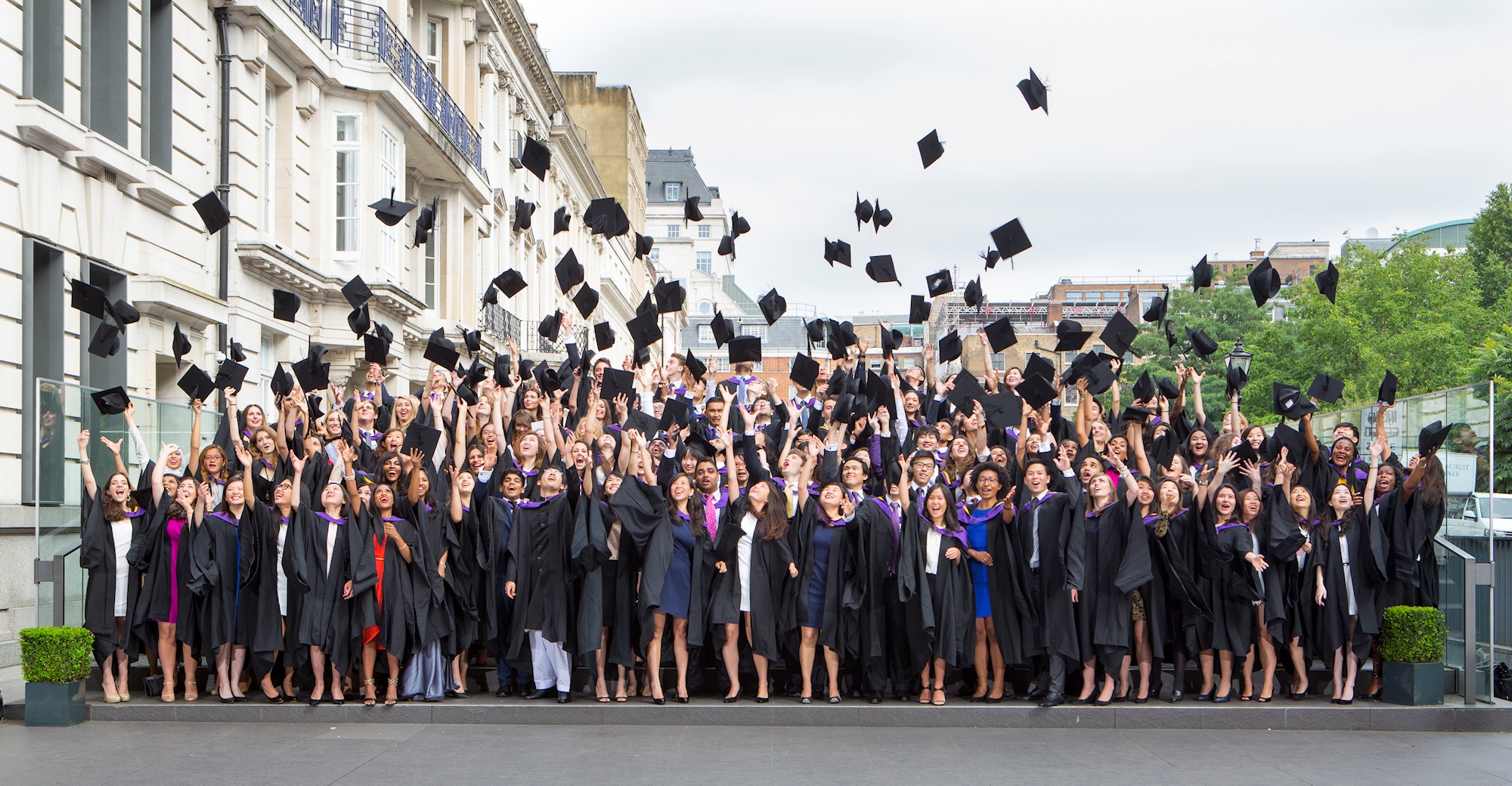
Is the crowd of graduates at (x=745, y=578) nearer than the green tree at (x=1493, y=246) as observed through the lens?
Yes

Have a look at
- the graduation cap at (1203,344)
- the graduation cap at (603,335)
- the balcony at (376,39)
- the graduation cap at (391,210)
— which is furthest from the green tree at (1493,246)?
the graduation cap at (391,210)

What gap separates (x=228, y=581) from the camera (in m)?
9.20

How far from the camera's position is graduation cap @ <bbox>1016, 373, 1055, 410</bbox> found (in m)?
11.0

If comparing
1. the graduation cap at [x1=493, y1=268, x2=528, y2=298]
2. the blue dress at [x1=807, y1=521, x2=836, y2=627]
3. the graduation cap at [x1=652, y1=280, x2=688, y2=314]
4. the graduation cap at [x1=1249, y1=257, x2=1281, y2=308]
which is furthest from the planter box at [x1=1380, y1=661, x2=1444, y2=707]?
the graduation cap at [x1=493, y1=268, x2=528, y2=298]

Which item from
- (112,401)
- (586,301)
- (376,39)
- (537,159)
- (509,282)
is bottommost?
(112,401)

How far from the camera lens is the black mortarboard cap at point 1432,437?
960cm

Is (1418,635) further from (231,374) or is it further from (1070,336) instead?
(231,374)

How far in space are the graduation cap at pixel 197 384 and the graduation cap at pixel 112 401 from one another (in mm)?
509

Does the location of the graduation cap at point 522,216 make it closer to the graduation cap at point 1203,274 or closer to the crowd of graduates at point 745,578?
the crowd of graduates at point 745,578

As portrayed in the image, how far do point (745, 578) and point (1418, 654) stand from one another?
4.56 meters

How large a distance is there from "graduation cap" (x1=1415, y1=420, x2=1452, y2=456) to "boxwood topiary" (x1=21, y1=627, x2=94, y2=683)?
918 cm

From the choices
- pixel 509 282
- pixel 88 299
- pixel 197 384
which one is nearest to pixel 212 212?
pixel 88 299

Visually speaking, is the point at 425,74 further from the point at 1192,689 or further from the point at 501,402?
the point at 1192,689

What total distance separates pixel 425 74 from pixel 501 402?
1187 cm
